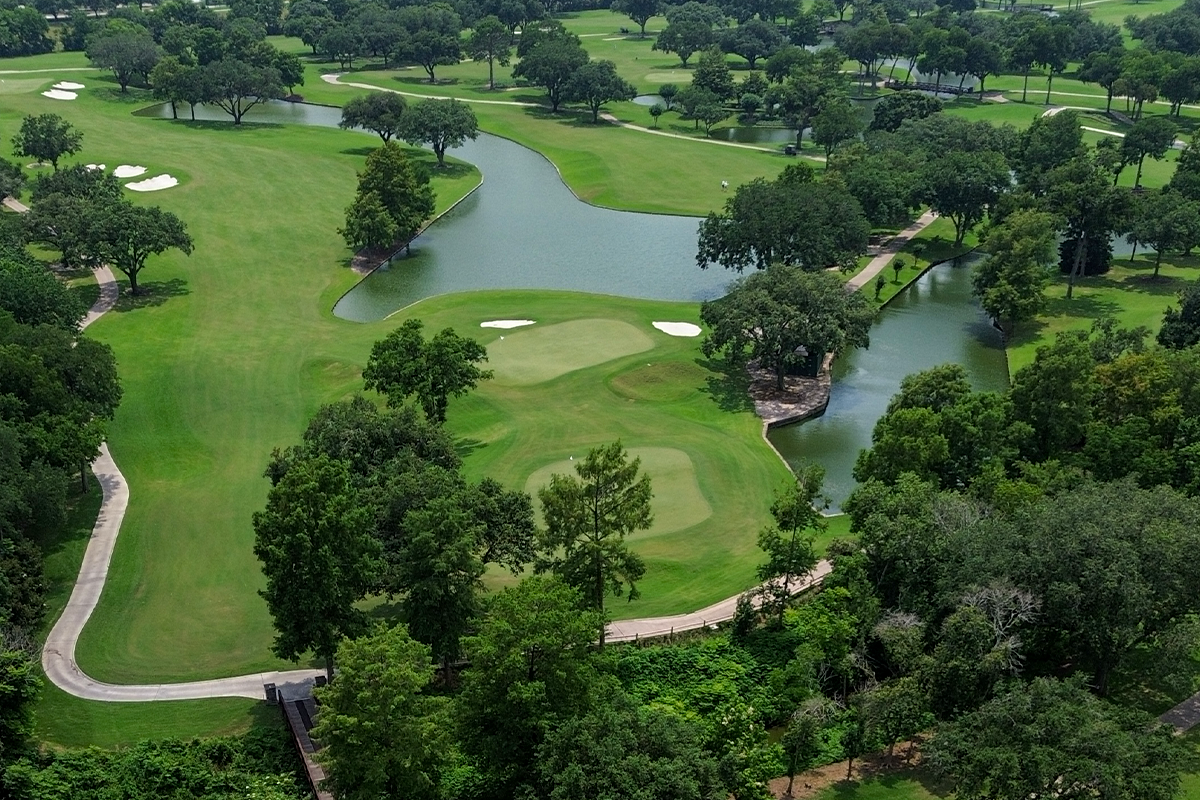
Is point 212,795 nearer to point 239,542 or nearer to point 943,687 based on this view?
point 239,542

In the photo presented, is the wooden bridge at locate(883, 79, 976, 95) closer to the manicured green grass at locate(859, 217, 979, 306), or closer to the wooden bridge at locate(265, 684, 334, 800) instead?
the manicured green grass at locate(859, 217, 979, 306)

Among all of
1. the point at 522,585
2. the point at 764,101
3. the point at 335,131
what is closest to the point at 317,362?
the point at 522,585

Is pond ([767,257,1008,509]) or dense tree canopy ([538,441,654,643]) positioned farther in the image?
pond ([767,257,1008,509])

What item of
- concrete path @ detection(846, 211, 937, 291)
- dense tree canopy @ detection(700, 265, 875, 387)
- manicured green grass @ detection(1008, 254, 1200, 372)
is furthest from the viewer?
concrete path @ detection(846, 211, 937, 291)

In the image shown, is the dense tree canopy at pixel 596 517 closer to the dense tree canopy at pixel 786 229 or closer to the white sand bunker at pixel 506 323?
the white sand bunker at pixel 506 323

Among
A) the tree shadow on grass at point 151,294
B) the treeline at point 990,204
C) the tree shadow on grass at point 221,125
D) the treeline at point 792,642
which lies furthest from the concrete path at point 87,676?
the tree shadow on grass at point 221,125

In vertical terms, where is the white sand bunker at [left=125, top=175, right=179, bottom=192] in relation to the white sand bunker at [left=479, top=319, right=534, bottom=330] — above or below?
above

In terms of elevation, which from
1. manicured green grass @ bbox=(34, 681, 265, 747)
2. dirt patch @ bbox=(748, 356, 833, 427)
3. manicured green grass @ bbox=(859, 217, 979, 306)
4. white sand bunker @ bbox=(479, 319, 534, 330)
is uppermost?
manicured green grass @ bbox=(859, 217, 979, 306)

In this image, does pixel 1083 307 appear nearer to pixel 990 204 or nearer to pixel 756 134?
pixel 990 204

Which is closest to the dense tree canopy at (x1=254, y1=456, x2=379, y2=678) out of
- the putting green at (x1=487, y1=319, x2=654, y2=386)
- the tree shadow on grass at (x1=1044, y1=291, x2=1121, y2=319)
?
the putting green at (x1=487, y1=319, x2=654, y2=386)
